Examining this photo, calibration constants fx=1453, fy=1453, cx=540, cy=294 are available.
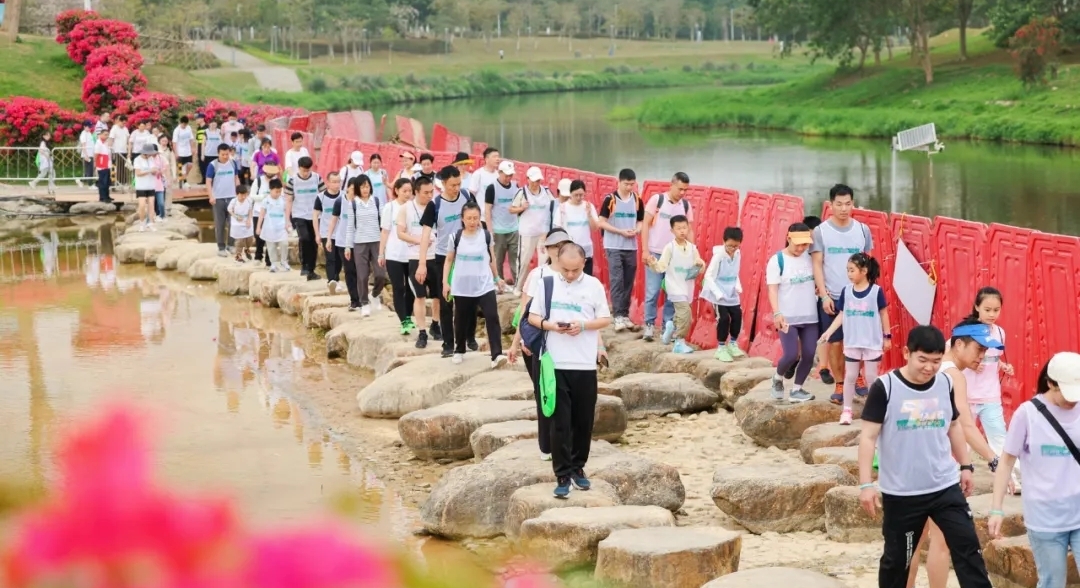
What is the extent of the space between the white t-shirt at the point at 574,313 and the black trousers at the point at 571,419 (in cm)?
8

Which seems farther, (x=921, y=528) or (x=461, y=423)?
(x=461, y=423)

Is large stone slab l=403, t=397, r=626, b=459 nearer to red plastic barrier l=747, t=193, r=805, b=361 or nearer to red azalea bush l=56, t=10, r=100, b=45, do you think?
red plastic barrier l=747, t=193, r=805, b=361

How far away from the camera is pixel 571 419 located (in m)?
9.12

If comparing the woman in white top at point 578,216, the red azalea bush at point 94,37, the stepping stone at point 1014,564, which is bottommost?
the stepping stone at point 1014,564

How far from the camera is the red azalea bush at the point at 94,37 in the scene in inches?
1662

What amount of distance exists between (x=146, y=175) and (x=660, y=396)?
1387 centimetres

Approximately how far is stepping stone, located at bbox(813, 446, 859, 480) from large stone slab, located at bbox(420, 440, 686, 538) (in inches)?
38.0

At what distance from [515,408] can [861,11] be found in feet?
194

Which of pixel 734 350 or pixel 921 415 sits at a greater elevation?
pixel 921 415

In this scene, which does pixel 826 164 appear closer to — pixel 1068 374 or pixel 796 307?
pixel 796 307

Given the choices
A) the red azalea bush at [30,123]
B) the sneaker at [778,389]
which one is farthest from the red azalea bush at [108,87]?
the sneaker at [778,389]

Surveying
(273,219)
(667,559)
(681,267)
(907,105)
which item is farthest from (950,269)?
(907,105)

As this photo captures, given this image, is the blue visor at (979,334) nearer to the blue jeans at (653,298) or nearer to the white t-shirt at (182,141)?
the blue jeans at (653,298)

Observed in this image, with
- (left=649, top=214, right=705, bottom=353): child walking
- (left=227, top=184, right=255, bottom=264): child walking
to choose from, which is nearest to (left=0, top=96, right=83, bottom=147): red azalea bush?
(left=227, top=184, right=255, bottom=264): child walking
